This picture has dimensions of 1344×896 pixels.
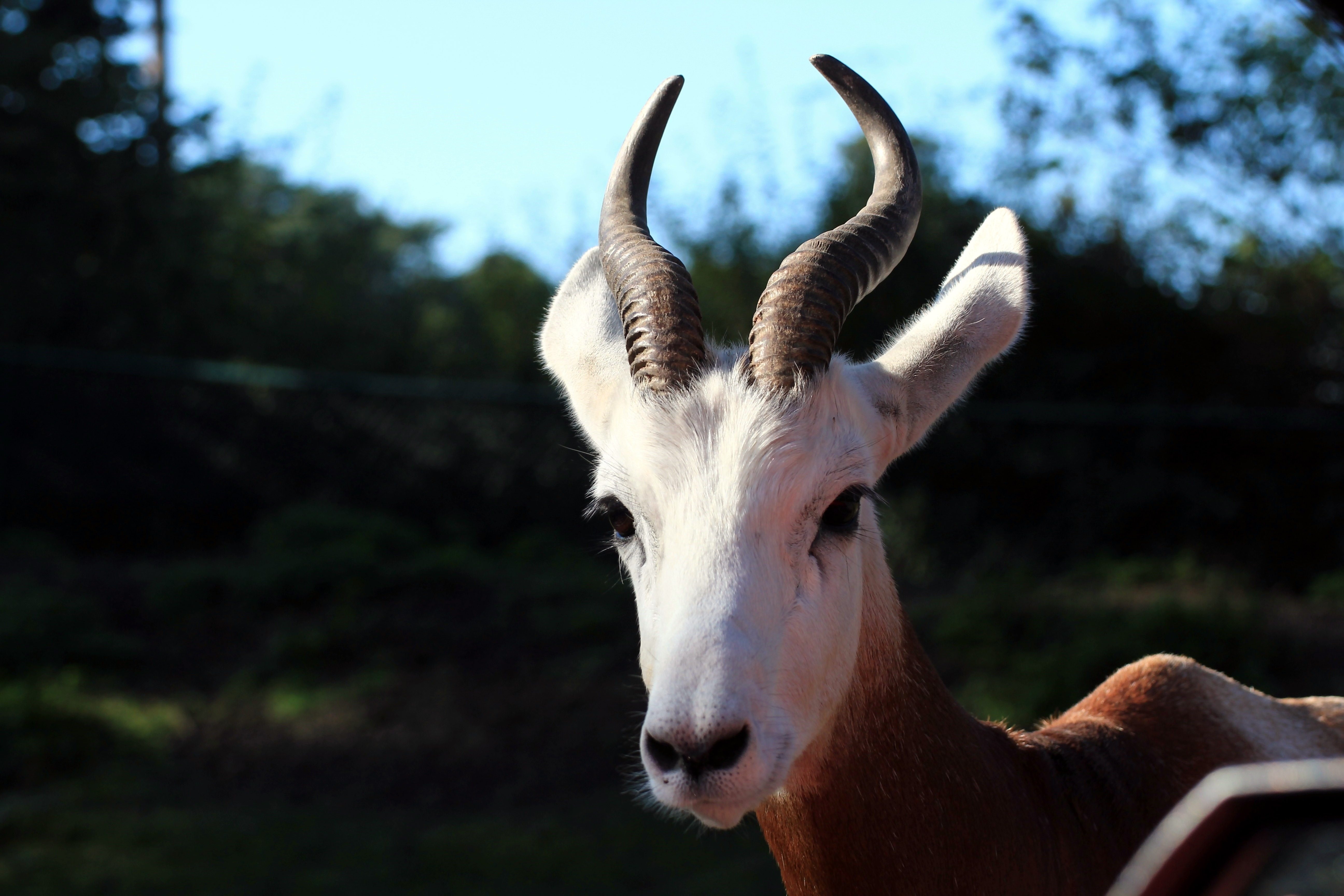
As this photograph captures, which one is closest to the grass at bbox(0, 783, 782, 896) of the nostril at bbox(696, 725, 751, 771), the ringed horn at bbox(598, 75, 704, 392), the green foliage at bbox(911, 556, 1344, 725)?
the green foliage at bbox(911, 556, 1344, 725)

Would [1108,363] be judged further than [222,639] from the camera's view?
Yes

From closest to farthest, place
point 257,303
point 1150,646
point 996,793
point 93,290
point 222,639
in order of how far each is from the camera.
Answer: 1. point 996,793
2. point 1150,646
3. point 222,639
4. point 93,290
5. point 257,303

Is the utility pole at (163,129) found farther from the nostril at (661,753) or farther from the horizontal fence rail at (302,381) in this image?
the nostril at (661,753)

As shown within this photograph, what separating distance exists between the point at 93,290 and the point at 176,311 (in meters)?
1.04

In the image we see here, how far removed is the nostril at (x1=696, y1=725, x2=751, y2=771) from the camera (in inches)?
85.7

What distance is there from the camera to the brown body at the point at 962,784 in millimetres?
2646

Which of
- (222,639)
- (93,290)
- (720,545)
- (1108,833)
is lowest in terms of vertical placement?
(222,639)

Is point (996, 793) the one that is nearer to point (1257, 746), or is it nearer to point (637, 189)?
point (1257, 746)

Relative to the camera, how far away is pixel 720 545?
96.0 inches

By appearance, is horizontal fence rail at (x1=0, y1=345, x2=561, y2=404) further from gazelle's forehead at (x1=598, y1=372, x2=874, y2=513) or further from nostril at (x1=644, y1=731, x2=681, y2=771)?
nostril at (x1=644, y1=731, x2=681, y2=771)

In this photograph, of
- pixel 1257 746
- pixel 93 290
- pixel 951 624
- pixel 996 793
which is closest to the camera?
pixel 996 793

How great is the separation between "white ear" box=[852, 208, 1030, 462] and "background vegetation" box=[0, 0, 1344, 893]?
11.4 ft

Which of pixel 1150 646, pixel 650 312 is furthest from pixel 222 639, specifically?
pixel 650 312

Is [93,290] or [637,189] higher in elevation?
[637,189]
